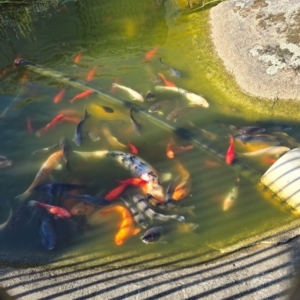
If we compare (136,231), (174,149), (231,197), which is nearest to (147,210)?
(136,231)

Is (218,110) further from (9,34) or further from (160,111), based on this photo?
(9,34)

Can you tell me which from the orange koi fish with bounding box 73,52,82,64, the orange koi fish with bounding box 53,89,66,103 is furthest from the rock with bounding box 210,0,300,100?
the orange koi fish with bounding box 53,89,66,103

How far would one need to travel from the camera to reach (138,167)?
5.49 metres

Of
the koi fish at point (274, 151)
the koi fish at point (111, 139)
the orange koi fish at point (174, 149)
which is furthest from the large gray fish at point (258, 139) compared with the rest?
the koi fish at point (111, 139)

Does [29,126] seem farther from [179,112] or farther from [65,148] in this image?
[179,112]

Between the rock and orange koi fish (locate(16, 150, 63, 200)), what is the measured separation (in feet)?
11.3

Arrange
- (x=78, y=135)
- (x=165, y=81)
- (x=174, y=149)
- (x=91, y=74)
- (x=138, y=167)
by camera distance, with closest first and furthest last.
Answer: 1. (x=138, y=167)
2. (x=174, y=149)
3. (x=78, y=135)
4. (x=165, y=81)
5. (x=91, y=74)

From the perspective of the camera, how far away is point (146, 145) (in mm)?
6023

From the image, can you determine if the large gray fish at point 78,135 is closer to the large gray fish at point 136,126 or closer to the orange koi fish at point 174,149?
the large gray fish at point 136,126

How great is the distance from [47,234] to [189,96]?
3392 millimetres

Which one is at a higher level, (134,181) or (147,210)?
(134,181)

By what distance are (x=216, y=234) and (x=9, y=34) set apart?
6.95 meters

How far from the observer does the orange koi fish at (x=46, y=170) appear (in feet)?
17.8

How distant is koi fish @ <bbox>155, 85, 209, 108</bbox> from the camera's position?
659 centimetres
